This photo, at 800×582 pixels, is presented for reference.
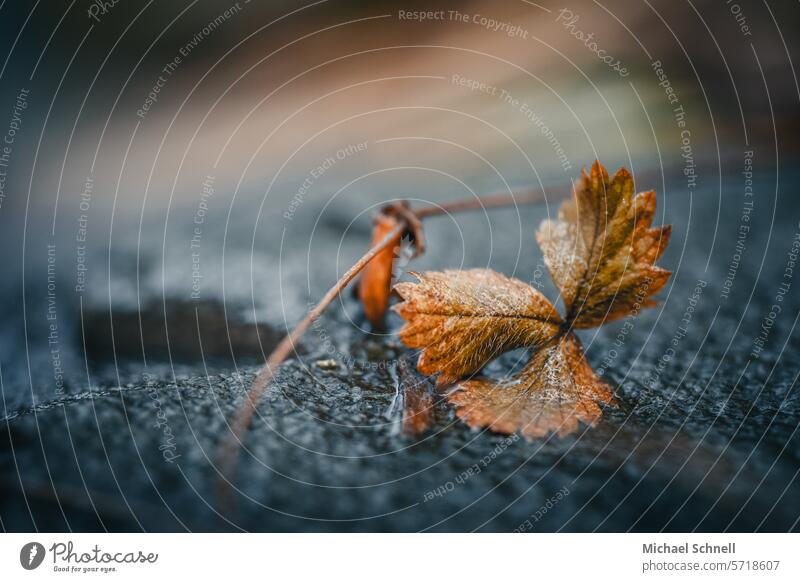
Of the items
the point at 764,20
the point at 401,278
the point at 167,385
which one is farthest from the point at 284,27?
the point at 764,20

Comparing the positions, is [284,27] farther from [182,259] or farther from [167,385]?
[167,385]

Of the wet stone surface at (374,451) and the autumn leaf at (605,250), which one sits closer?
the wet stone surface at (374,451)

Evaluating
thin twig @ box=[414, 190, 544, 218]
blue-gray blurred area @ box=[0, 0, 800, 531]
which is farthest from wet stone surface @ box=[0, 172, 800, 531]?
thin twig @ box=[414, 190, 544, 218]

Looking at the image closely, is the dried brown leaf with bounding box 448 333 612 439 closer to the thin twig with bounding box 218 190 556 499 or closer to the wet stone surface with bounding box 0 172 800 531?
the wet stone surface with bounding box 0 172 800 531
